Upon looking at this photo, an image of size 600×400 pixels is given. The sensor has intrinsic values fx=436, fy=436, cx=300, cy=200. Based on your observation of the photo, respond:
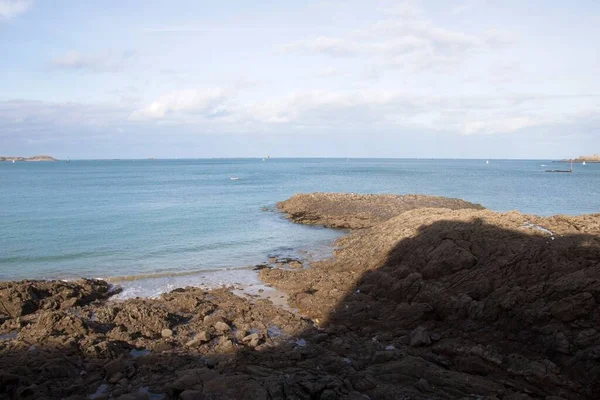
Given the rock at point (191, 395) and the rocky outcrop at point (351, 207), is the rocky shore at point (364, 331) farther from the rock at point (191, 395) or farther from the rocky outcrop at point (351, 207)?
the rocky outcrop at point (351, 207)

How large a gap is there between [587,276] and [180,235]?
82.0 ft

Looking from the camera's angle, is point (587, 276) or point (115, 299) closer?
point (587, 276)

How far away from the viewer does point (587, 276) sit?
40.5 feet

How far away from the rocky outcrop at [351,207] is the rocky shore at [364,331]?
16277mm

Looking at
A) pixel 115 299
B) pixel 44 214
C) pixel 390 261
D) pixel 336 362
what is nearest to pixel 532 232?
pixel 390 261

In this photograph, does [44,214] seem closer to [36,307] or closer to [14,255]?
[14,255]

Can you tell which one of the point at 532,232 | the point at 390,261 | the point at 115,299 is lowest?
the point at 115,299

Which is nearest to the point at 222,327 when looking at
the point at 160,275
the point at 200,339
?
the point at 200,339

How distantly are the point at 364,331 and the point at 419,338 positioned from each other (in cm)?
181

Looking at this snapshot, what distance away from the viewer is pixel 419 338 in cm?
1205

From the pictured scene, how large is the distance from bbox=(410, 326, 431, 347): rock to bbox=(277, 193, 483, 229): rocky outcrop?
834 inches

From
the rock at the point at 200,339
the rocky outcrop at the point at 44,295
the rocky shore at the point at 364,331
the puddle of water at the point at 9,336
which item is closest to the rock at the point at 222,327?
the rocky shore at the point at 364,331

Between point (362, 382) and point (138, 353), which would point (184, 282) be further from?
point (362, 382)

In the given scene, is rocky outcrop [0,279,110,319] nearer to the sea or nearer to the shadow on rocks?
the sea
